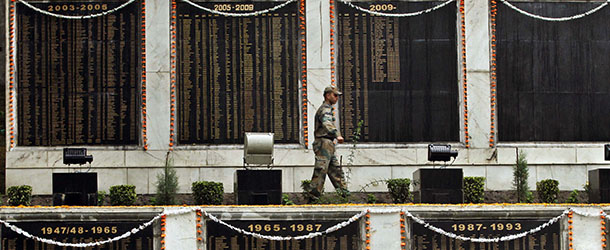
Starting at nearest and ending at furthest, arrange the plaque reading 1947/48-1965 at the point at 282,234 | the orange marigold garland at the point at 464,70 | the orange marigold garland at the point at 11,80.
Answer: the plaque reading 1947/48-1965 at the point at 282,234 → the orange marigold garland at the point at 11,80 → the orange marigold garland at the point at 464,70

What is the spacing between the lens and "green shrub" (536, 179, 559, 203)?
2656 cm

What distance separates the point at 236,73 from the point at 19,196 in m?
6.08

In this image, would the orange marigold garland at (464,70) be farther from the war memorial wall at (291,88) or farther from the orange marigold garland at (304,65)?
the orange marigold garland at (304,65)

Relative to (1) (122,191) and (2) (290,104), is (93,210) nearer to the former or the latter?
(1) (122,191)

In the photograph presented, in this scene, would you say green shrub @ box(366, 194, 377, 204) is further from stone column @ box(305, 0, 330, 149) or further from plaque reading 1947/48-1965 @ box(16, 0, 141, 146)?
plaque reading 1947/48-1965 @ box(16, 0, 141, 146)

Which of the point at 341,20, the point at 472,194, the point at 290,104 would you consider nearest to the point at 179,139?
the point at 290,104

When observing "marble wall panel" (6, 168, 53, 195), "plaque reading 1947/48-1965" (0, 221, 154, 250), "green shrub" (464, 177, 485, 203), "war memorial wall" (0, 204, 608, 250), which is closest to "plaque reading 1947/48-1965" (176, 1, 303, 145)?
"marble wall panel" (6, 168, 53, 195)

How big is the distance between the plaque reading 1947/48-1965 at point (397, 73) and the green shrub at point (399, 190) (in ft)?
7.39

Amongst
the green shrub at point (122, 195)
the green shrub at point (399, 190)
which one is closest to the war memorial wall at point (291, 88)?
the green shrub at point (399, 190)

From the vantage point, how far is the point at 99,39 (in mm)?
28609

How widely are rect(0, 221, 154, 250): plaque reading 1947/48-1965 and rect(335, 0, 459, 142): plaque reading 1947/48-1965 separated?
7.57 metres

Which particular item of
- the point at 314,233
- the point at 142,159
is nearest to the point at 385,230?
the point at 314,233

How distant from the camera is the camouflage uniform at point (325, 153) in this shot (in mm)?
24766

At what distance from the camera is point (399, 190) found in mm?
26328
